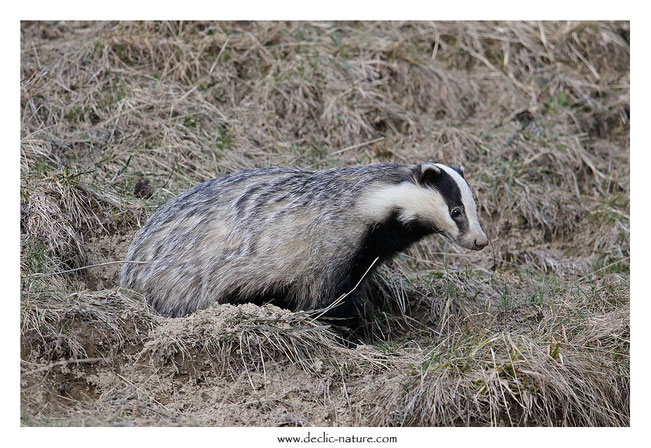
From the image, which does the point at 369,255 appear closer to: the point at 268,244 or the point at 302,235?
the point at 302,235

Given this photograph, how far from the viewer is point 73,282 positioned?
504 cm

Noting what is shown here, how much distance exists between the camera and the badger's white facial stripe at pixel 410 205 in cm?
477

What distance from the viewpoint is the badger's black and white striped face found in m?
4.72

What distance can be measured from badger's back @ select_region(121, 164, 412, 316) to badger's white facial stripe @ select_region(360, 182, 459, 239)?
1.7 inches

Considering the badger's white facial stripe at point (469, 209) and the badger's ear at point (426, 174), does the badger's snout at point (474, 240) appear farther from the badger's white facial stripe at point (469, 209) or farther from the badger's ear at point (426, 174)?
the badger's ear at point (426, 174)

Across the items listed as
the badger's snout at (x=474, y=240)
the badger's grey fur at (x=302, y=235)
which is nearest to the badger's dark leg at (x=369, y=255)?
the badger's grey fur at (x=302, y=235)

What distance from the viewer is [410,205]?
4.80 meters

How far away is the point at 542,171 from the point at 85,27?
4704 mm

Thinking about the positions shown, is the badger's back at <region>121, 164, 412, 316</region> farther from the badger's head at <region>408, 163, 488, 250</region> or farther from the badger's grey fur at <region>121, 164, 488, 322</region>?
the badger's head at <region>408, 163, 488, 250</region>

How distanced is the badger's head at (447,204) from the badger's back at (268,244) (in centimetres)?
16

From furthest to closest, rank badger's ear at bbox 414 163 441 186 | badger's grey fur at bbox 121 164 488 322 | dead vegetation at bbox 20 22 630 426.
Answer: badger's grey fur at bbox 121 164 488 322, badger's ear at bbox 414 163 441 186, dead vegetation at bbox 20 22 630 426

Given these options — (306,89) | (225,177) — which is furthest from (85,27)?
(225,177)

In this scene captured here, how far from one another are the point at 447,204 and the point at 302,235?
916 millimetres

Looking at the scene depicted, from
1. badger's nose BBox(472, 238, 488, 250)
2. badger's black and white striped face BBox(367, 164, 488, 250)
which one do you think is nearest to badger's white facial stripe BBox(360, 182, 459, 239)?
badger's black and white striped face BBox(367, 164, 488, 250)
